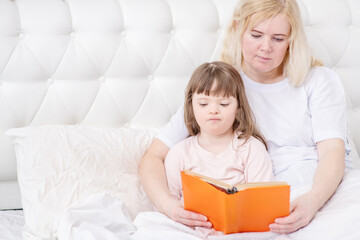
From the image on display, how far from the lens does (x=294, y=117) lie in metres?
1.78

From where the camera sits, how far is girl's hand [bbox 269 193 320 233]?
55.8 inches

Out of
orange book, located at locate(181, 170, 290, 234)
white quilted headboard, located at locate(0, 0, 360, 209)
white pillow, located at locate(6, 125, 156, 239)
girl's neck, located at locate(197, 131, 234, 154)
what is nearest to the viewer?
orange book, located at locate(181, 170, 290, 234)

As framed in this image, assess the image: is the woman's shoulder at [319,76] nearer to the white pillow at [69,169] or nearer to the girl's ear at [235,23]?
the girl's ear at [235,23]

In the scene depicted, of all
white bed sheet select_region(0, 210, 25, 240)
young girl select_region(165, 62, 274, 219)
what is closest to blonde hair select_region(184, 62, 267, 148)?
young girl select_region(165, 62, 274, 219)

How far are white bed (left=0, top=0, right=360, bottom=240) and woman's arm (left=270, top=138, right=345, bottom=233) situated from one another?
0.05m

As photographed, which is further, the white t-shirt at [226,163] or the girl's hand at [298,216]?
the white t-shirt at [226,163]

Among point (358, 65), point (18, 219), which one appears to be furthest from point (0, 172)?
point (358, 65)

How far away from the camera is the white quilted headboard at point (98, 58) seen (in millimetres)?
1874

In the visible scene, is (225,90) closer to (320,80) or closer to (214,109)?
(214,109)

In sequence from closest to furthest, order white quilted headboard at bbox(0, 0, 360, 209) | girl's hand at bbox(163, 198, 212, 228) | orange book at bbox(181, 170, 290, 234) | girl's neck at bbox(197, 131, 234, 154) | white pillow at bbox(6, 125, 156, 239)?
orange book at bbox(181, 170, 290, 234) < girl's hand at bbox(163, 198, 212, 228) < white pillow at bbox(6, 125, 156, 239) < girl's neck at bbox(197, 131, 234, 154) < white quilted headboard at bbox(0, 0, 360, 209)

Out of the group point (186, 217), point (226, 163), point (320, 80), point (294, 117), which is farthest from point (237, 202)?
point (320, 80)

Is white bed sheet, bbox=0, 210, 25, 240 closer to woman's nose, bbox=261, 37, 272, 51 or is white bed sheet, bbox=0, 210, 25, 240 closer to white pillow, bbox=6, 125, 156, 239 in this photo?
white pillow, bbox=6, 125, 156, 239

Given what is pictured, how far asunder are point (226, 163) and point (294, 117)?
309mm

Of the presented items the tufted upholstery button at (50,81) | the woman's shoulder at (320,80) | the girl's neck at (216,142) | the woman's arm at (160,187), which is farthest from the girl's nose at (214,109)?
the tufted upholstery button at (50,81)
